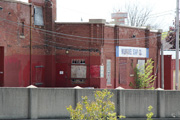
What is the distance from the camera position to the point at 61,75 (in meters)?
28.6

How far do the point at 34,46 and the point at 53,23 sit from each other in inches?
105

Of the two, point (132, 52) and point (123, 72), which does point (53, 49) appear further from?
point (132, 52)

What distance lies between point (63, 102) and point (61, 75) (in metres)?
12.6

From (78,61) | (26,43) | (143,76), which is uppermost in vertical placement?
(26,43)

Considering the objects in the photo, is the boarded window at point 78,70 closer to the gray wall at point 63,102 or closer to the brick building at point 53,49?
the brick building at point 53,49

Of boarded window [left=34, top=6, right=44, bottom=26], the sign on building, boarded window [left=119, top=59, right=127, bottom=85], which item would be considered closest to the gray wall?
boarded window [left=34, top=6, right=44, bottom=26]

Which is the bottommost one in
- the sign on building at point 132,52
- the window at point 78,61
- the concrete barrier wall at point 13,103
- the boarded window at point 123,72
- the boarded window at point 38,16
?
the concrete barrier wall at point 13,103

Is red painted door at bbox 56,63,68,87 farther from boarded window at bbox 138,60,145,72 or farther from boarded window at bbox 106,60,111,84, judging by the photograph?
boarded window at bbox 138,60,145,72

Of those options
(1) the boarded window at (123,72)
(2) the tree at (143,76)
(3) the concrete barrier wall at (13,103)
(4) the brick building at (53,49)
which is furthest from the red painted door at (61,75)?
(3) the concrete barrier wall at (13,103)

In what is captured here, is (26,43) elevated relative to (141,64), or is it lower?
elevated

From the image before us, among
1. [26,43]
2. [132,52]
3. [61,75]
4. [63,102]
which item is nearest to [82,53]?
[61,75]

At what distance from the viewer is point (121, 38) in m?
31.5

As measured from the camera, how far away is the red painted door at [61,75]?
28578mm

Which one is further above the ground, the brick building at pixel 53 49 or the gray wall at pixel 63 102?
the brick building at pixel 53 49
